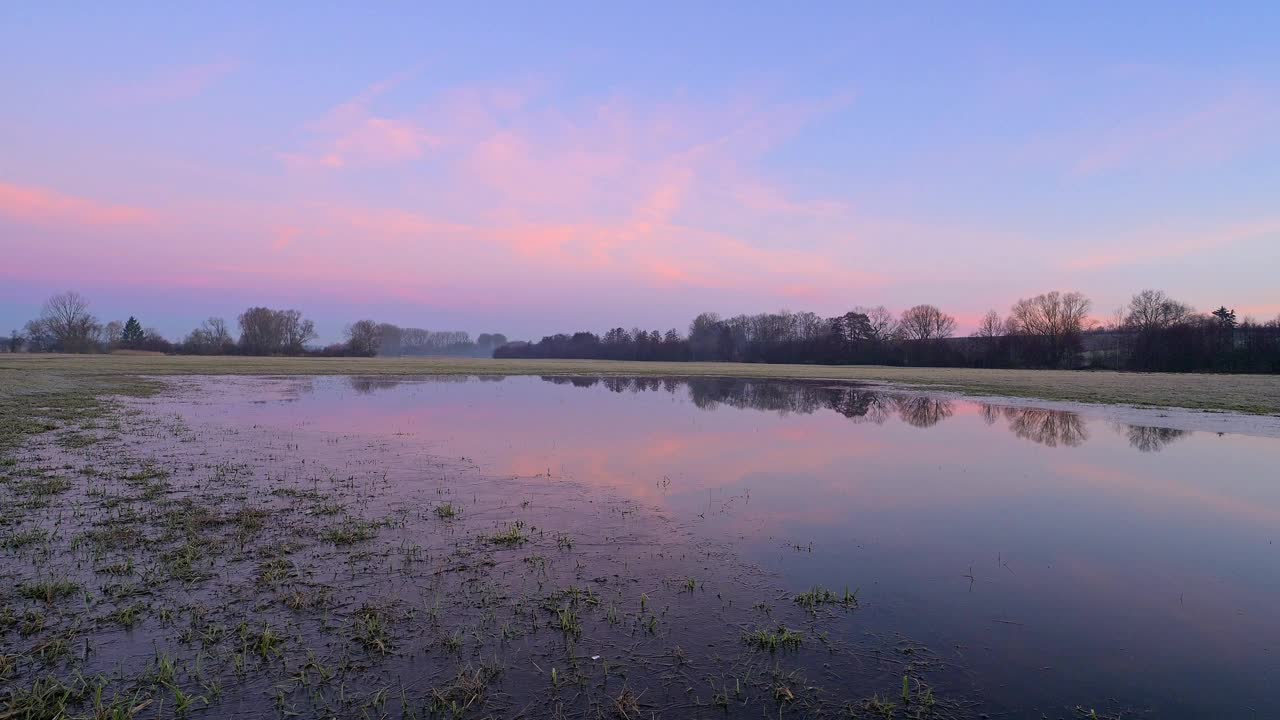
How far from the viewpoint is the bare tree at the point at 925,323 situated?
140m

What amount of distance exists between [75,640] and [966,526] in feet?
34.5

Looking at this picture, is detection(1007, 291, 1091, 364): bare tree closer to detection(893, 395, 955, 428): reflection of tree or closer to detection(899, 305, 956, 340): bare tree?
detection(899, 305, 956, 340): bare tree

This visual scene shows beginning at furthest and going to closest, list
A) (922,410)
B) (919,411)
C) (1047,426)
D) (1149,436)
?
(922,410), (919,411), (1047,426), (1149,436)

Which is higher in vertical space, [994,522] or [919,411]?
[919,411]

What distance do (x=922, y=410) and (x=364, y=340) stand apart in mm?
126040

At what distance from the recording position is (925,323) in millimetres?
140750

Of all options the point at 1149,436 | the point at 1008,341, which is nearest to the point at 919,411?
the point at 1149,436

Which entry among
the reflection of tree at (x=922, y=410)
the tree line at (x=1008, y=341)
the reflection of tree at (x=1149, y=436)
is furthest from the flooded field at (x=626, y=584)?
the tree line at (x=1008, y=341)

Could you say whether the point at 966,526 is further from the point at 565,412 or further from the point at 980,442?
the point at 565,412

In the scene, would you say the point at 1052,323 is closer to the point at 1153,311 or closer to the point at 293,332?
the point at 1153,311

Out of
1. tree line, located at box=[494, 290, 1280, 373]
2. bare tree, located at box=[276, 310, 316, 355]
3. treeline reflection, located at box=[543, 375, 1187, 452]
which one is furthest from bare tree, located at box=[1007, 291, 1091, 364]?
bare tree, located at box=[276, 310, 316, 355]

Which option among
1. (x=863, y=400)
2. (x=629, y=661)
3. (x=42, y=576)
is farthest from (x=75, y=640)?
(x=863, y=400)

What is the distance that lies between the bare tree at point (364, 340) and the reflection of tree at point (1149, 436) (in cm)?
12591

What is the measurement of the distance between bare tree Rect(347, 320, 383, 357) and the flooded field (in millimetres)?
118927
